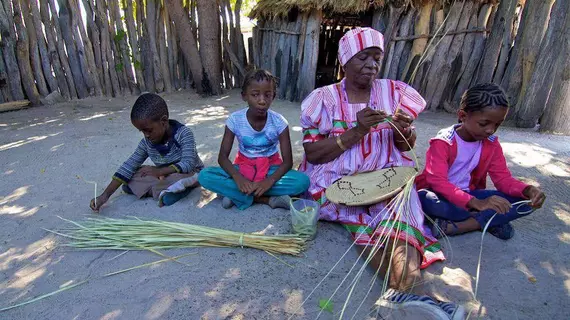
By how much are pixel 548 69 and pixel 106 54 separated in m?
6.12

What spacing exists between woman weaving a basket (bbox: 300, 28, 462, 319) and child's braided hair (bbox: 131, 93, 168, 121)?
998 millimetres

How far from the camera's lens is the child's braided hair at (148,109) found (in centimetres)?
249

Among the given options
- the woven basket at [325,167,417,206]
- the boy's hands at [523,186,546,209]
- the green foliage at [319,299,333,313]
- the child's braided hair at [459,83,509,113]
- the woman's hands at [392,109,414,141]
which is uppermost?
the child's braided hair at [459,83,509,113]

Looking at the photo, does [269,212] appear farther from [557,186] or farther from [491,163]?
[557,186]

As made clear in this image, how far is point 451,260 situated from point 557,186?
144 centimetres

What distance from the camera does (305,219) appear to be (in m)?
2.09

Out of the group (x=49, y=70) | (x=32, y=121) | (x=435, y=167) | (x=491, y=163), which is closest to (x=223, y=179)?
(x=435, y=167)

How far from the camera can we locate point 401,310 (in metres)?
1.48

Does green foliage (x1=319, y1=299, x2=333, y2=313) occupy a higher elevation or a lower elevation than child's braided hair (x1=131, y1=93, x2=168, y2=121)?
lower

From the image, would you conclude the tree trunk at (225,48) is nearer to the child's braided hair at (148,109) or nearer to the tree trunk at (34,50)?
the tree trunk at (34,50)

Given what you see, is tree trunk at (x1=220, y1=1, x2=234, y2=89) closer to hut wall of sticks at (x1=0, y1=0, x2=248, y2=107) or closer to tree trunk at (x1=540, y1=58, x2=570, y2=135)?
hut wall of sticks at (x1=0, y1=0, x2=248, y2=107)

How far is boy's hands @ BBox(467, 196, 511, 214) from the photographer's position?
1.86 meters

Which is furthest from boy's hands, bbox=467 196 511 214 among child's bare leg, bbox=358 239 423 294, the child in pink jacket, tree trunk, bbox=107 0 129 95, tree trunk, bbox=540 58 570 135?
tree trunk, bbox=107 0 129 95

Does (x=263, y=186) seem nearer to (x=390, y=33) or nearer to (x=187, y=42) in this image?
(x=390, y=33)
